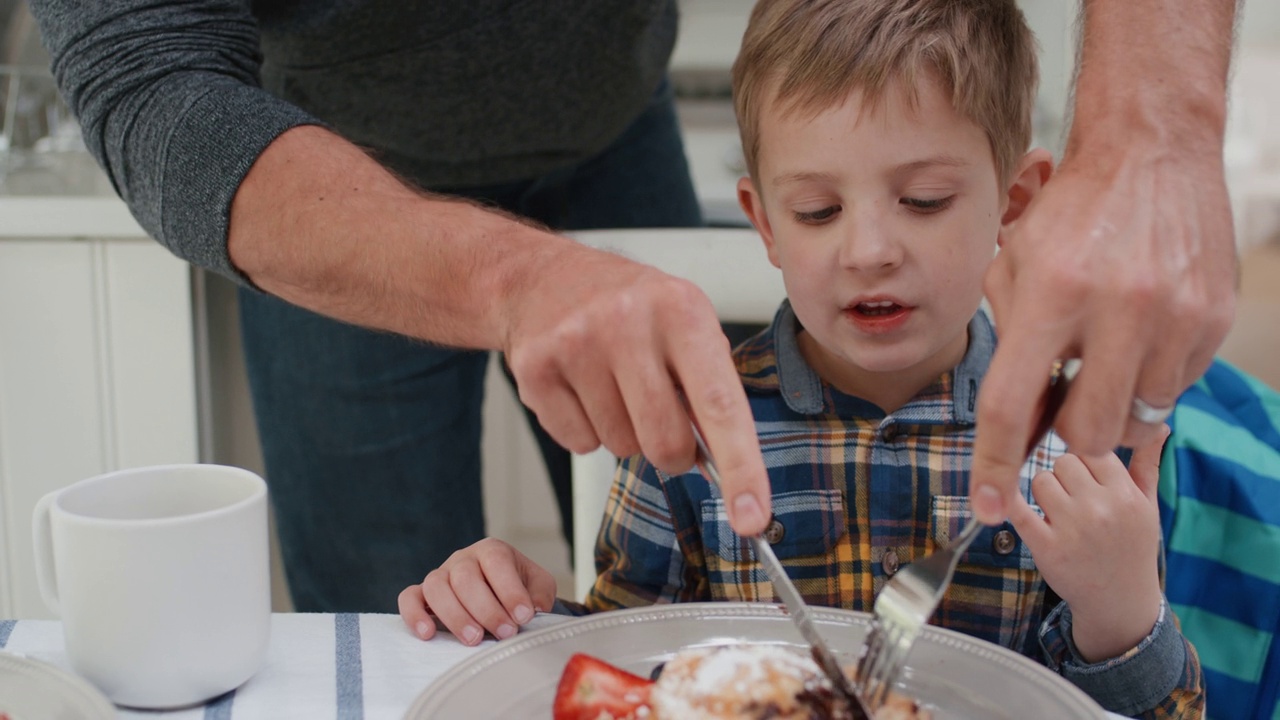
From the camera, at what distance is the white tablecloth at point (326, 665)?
0.62 m

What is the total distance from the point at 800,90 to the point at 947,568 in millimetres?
456

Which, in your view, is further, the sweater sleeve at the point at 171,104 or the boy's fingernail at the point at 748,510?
the sweater sleeve at the point at 171,104

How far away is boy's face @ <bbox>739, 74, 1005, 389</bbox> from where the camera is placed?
855mm

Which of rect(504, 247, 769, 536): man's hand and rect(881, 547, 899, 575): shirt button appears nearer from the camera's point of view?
rect(504, 247, 769, 536): man's hand

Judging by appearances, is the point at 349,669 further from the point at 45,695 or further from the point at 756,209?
the point at 756,209

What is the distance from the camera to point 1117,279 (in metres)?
0.53

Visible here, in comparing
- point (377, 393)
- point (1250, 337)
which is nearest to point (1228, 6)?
point (377, 393)

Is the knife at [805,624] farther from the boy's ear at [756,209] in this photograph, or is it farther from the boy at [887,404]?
the boy's ear at [756,209]

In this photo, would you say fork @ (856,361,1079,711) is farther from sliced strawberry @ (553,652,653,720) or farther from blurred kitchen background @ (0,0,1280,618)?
blurred kitchen background @ (0,0,1280,618)

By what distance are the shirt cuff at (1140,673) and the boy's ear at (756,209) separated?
0.42 meters

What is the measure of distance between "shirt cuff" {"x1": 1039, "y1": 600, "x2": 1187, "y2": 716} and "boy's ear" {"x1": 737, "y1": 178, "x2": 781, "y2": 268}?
0.42 m

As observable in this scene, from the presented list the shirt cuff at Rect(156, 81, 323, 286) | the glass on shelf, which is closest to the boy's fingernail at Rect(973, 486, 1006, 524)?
the shirt cuff at Rect(156, 81, 323, 286)

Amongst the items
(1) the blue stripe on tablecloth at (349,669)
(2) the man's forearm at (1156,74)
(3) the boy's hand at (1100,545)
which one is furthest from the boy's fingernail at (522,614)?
(2) the man's forearm at (1156,74)

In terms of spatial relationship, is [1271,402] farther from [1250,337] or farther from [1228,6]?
[1250,337]
